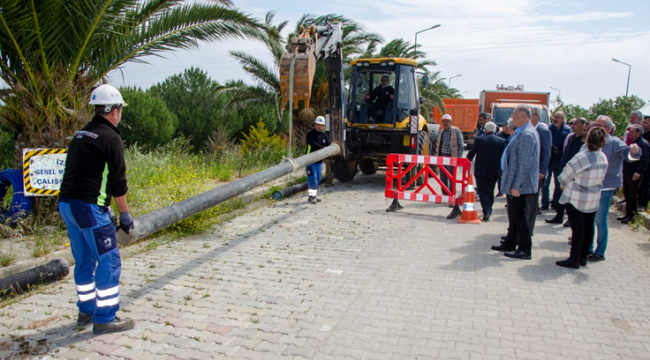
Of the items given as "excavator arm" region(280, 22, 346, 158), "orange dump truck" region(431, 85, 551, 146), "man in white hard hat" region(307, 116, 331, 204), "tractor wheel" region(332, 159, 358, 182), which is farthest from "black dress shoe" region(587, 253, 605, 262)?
"orange dump truck" region(431, 85, 551, 146)

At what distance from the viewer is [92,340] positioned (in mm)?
3902

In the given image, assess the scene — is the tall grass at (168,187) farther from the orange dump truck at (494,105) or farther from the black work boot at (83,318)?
the orange dump truck at (494,105)

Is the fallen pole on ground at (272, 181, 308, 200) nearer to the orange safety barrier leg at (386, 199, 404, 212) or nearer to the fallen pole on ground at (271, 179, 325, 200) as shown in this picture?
the fallen pole on ground at (271, 179, 325, 200)

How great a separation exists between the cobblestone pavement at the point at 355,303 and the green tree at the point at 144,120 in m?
12.4

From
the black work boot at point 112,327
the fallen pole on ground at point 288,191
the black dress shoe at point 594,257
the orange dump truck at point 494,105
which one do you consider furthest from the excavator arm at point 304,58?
the orange dump truck at point 494,105

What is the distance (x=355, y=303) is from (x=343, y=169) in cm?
846

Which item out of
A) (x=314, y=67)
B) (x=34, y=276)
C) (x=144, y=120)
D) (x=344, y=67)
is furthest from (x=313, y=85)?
(x=34, y=276)

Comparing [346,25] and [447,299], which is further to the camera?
[346,25]

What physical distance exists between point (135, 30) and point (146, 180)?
3120 mm

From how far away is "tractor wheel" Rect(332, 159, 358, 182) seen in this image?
12.9 metres

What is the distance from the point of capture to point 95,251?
3.95 metres

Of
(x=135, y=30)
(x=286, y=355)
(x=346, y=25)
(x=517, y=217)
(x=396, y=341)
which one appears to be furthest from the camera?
(x=346, y=25)

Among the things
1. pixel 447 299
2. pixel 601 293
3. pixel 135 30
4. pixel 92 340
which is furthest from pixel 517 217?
pixel 135 30

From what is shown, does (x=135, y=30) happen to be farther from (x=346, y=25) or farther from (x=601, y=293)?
(x=346, y=25)
